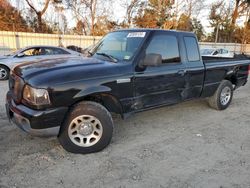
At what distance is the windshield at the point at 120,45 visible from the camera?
439 cm

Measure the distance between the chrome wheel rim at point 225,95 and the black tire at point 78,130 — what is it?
3.53 metres

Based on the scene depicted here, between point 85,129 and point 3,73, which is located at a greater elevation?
point 85,129

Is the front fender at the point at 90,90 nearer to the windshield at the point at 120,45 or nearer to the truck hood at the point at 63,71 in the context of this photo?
the truck hood at the point at 63,71

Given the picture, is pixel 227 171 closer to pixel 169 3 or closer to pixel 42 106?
pixel 42 106

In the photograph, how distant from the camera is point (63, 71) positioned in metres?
3.62

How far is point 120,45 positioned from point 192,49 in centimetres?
161

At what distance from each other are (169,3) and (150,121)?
93.6 ft

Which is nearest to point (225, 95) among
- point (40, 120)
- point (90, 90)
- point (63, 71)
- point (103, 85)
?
point (103, 85)

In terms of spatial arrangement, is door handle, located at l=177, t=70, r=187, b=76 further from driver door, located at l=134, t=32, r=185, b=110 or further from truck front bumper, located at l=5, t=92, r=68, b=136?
truck front bumper, located at l=5, t=92, r=68, b=136

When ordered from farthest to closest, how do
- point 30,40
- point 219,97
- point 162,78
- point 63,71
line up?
point 30,40, point 219,97, point 162,78, point 63,71

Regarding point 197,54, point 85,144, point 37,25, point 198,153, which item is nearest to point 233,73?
point 197,54

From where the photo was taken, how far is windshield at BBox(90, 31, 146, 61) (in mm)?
4391

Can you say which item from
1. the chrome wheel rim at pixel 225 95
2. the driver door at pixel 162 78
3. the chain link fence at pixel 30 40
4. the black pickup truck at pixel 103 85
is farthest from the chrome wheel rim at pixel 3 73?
the chain link fence at pixel 30 40

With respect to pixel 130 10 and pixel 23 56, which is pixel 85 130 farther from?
pixel 130 10
